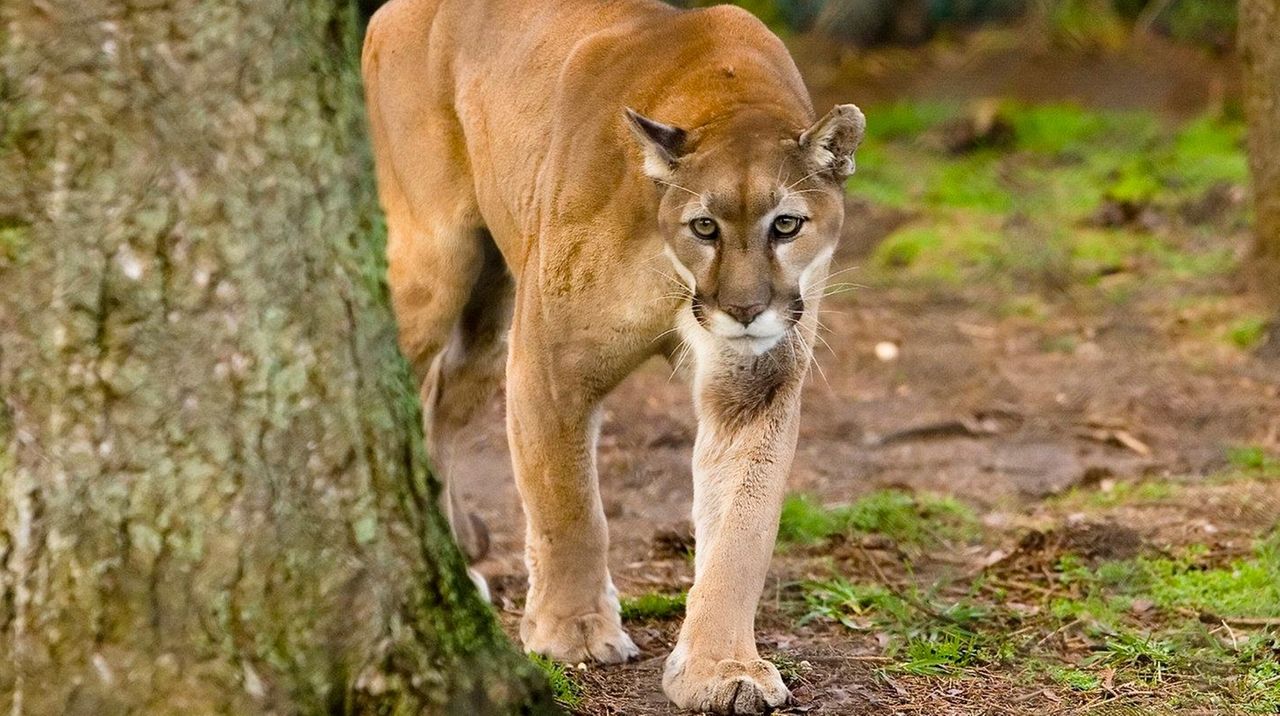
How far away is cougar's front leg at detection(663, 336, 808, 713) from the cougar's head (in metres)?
0.15

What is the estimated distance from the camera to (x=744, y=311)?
3.61 meters

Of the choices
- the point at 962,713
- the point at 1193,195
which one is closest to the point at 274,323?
the point at 962,713

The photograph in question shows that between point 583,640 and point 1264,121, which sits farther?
point 1264,121

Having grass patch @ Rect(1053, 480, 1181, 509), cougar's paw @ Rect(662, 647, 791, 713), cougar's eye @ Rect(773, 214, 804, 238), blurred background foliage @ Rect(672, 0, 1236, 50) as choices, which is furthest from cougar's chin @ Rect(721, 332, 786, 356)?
blurred background foliage @ Rect(672, 0, 1236, 50)

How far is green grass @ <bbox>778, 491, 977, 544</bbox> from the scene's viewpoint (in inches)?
195

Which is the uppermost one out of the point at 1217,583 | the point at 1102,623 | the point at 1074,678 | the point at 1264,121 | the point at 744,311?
the point at 744,311

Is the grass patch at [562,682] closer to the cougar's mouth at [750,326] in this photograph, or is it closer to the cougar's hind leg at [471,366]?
the cougar's mouth at [750,326]

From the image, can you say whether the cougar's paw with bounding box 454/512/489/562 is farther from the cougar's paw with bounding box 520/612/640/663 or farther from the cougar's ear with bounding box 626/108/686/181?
the cougar's ear with bounding box 626/108/686/181

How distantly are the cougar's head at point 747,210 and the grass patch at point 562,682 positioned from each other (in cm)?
81

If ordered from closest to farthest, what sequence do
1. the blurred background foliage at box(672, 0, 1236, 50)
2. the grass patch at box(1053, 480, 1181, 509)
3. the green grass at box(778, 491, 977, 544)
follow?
the green grass at box(778, 491, 977, 544) → the grass patch at box(1053, 480, 1181, 509) → the blurred background foliage at box(672, 0, 1236, 50)

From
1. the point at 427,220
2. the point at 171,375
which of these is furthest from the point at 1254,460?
the point at 171,375

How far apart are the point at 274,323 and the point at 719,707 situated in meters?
1.27

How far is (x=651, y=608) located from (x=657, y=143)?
1.25m

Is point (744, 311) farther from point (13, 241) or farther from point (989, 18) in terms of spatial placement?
point (989, 18)
